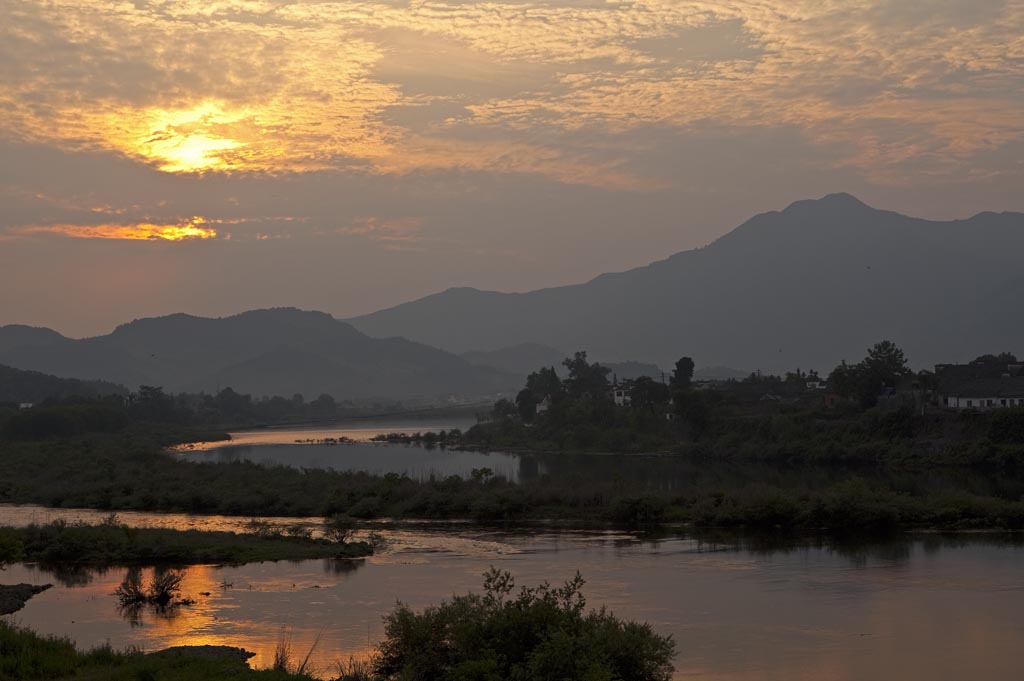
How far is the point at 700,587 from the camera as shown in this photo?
86.2ft

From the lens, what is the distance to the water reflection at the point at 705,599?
19.9 meters

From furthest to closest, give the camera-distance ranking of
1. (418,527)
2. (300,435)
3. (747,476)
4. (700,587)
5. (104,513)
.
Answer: (300,435) → (747,476) → (104,513) → (418,527) → (700,587)

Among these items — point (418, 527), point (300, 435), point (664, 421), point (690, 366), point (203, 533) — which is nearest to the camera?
point (203, 533)

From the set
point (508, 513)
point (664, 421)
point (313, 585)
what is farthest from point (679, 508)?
point (664, 421)

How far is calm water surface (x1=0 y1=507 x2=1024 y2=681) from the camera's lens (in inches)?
782

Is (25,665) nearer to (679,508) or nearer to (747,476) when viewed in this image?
(679,508)

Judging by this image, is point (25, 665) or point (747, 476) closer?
point (25, 665)

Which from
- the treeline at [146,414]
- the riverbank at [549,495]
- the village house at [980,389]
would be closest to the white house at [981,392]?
the village house at [980,389]

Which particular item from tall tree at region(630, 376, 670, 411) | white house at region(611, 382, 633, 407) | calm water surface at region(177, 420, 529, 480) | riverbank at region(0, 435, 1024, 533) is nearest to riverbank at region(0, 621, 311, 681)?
riverbank at region(0, 435, 1024, 533)

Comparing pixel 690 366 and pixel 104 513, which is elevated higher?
pixel 690 366

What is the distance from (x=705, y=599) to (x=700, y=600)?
0.19 meters

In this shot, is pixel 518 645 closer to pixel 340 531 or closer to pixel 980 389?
pixel 340 531

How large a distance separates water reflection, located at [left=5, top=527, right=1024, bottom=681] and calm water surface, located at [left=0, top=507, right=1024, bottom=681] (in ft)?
0.19

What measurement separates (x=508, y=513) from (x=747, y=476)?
22865mm
